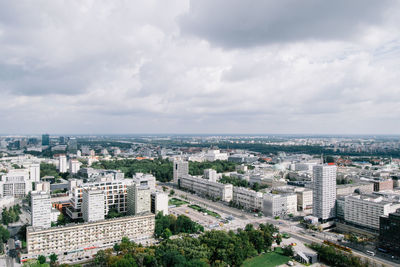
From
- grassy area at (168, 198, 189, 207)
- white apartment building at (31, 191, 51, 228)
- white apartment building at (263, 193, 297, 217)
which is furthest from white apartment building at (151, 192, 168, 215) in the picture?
white apartment building at (263, 193, 297, 217)

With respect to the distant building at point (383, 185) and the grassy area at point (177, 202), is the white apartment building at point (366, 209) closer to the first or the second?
the distant building at point (383, 185)

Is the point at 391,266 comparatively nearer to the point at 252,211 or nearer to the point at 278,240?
the point at 278,240

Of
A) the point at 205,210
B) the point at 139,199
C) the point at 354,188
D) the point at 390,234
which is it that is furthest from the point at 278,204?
the point at 139,199

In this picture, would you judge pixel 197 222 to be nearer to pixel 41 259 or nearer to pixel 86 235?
pixel 86 235

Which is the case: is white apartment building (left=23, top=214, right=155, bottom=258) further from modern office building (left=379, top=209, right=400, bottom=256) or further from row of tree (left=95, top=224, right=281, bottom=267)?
modern office building (left=379, top=209, right=400, bottom=256)

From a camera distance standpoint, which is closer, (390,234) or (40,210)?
(390,234)

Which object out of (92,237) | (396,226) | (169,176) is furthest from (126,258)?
(169,176)
